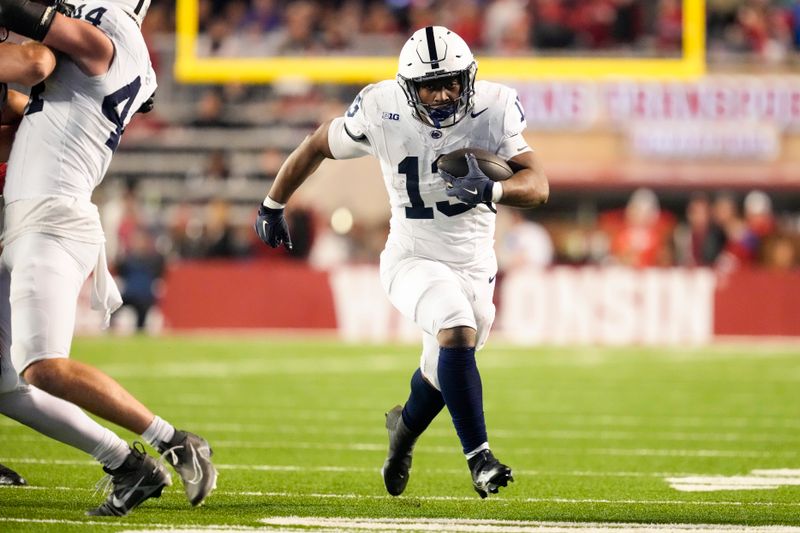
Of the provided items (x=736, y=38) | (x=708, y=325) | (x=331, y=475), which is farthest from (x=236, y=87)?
(x=331, y=475)

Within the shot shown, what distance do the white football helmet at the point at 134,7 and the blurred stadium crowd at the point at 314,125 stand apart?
8.82 meters

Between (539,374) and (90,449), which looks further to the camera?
(539,374)

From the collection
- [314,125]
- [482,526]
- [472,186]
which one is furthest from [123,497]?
[314,125]

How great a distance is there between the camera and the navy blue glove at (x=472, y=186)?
187 inches

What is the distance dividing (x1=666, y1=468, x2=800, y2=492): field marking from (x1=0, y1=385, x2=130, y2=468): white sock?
2.10 m

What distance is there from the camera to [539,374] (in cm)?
1121

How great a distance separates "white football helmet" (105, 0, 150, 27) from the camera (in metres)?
4.72

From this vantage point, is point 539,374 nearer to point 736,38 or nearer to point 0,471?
point 0,471

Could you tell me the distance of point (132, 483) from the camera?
4570mm

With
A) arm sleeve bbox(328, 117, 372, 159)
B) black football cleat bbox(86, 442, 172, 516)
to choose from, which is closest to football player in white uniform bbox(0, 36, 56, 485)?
black football cleat bbox(86, 442, 172, 516)

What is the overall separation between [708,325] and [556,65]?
3038mm

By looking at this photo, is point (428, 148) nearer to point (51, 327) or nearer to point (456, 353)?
point (456, 353)

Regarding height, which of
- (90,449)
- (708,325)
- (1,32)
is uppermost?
(1,32)

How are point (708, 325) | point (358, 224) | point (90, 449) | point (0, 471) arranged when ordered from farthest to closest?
point (358, 224) → point (708, 325) → point (0, 471) → point (90, 449)
